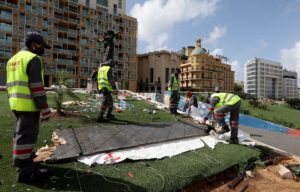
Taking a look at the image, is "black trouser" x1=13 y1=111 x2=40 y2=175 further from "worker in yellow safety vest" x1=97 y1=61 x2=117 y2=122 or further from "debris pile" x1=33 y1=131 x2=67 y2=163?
"worker in yellow safety vest" x1=97 y1=61 x2=117 y2=122

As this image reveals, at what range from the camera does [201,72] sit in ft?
244

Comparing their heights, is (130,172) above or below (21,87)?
below

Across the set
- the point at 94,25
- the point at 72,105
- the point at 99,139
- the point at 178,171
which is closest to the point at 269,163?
the point at 178,171

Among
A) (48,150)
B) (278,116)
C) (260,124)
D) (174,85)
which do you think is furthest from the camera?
(278,116)

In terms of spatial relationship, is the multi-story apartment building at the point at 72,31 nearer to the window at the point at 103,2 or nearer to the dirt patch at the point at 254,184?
the window at the point at 103,2

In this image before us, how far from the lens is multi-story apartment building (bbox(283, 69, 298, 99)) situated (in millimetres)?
142000

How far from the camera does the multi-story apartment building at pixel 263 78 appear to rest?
13075cm

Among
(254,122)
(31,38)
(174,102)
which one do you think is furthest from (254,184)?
(254,122)

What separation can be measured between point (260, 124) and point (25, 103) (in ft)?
40.5

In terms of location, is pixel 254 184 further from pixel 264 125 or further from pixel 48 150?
pixel 264 125

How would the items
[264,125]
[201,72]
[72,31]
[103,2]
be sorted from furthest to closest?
[201,72], [103,2], [72,31], [264,125]

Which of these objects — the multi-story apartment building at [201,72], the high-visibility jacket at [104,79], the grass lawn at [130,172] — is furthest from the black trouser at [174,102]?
the multi-story apartment building at [201,72]

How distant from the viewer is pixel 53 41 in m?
47.3

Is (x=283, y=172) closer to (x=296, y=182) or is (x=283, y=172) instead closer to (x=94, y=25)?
(x=296, y=182)
